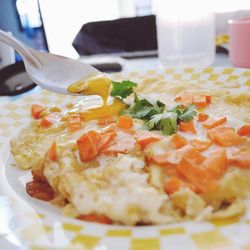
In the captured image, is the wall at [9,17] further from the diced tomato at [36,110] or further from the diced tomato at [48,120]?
the diced tomato at [48,120]

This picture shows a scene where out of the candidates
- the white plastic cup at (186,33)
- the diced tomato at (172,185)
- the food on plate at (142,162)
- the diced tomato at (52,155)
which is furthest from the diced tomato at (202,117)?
the white plastic cup at (186,33)

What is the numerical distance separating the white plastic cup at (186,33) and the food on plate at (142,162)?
0.81 m

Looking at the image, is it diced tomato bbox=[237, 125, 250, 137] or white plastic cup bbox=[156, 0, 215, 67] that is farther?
white plastic cup bbox=[156, 0, 215, 67]

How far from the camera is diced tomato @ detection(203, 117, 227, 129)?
3.06ft

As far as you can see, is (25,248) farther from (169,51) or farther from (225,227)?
(169,51)

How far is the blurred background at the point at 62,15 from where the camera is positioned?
2723 mm

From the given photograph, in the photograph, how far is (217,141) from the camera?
833mm

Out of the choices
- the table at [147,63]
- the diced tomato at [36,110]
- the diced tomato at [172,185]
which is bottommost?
the table at [147,63]

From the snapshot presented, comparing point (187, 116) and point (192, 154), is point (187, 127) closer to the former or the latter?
point (187, 116)

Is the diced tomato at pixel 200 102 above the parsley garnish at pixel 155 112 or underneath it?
underneath

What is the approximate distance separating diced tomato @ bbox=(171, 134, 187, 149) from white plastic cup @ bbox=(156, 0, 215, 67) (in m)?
1.08

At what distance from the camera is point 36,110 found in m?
1.28

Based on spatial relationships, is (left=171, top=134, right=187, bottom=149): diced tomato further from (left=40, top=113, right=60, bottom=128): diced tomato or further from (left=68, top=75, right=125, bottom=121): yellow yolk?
(left=40, top=113, right=60, bottom=128): diced tomato

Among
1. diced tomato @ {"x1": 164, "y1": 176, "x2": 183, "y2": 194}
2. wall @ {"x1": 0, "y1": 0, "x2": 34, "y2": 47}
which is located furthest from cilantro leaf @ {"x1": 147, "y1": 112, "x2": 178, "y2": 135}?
wall @ {"x1": 0, "y1": 0, "x2": 34, "y2": 47}
